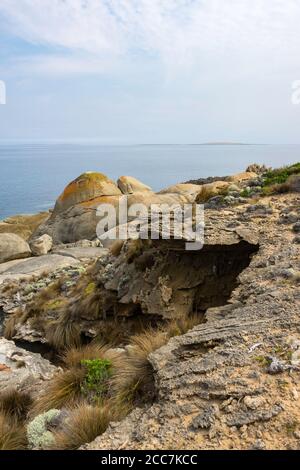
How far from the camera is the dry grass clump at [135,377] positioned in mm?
5305

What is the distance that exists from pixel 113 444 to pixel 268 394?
160 cm

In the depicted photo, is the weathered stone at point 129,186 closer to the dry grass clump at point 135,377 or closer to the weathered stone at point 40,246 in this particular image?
the weathered stone at point 40,246

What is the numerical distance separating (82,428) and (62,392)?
1903 millimetres

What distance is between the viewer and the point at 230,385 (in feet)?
14.7

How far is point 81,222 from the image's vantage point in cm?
2681

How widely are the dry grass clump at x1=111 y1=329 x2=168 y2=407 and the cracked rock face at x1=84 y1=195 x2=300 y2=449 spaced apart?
380 mm

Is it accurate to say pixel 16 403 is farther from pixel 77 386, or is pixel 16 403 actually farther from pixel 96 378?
pixel 96 378

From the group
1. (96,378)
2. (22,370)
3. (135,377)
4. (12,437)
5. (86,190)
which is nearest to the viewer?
(12,437)

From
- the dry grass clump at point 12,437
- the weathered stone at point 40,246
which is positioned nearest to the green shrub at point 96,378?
the dry grass clump at point 12,437

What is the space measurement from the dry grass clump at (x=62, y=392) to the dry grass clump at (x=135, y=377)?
26.1 inches

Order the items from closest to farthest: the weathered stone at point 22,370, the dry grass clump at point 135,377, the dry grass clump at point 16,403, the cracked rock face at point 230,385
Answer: the cracked rock face at point 230,385, the dry grass clump at point 135,377, the dry grass clump at point 16,403, the weathered stone at point 22,370

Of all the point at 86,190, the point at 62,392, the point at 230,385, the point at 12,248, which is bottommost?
the point at 12,248

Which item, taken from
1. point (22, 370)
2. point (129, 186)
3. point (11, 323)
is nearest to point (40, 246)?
point (129, 186)
